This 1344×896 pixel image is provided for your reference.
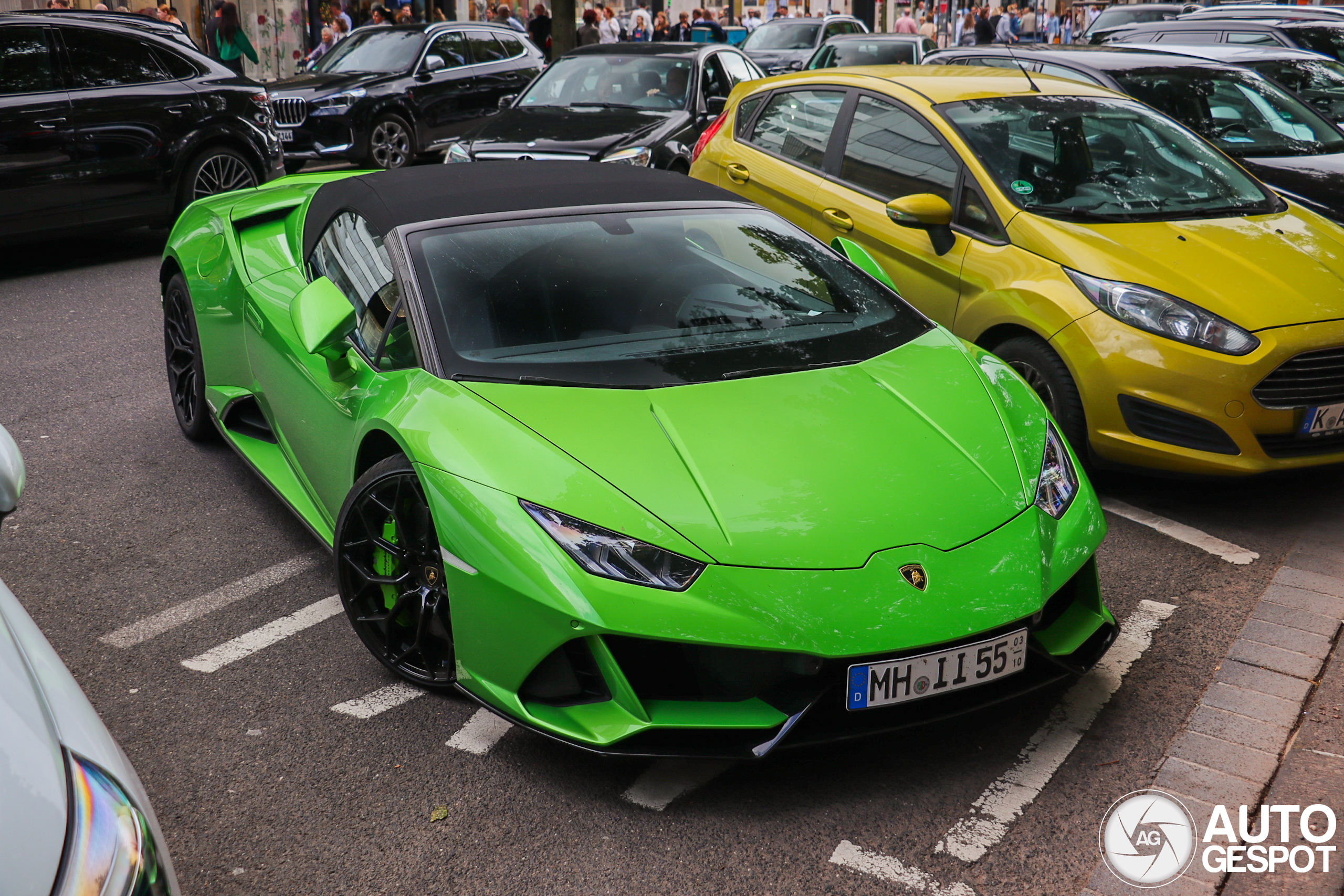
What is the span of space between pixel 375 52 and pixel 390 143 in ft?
4.64

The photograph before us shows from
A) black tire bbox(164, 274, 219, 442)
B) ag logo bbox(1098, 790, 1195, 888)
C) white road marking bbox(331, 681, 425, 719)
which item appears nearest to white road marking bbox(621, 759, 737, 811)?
white road marking bbox(331, 681, 425, 719)

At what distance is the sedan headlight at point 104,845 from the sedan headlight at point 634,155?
7389mm

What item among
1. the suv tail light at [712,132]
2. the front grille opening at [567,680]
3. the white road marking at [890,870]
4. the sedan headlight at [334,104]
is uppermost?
the suv tail light at [712,132]

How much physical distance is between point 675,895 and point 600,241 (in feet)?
6.66

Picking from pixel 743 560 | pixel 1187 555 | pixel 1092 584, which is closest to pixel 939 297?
pixel 1187 555

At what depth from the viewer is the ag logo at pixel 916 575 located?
8.89 ft

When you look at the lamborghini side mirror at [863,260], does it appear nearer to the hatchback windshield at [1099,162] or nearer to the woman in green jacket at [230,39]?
the hatchback windshield at [1099,162]

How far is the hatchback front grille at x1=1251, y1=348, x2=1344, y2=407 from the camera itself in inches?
166

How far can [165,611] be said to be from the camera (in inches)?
150

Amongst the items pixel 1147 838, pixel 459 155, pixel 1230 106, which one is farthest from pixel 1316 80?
pixel 1147 838

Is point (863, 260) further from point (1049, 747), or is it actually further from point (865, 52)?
point (865, 52)

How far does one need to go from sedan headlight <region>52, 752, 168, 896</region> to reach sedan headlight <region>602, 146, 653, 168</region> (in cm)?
739

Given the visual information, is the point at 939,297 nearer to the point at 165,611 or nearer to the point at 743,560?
the point at 743,560

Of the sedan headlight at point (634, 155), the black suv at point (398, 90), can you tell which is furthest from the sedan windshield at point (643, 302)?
the black suv at point (398, 90)
